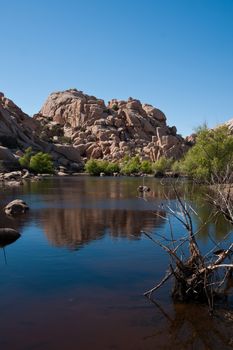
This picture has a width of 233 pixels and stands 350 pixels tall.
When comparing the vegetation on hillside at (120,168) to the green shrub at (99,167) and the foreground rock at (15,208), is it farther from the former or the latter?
the foreground rock at (15,208)

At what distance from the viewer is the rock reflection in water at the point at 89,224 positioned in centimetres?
2588

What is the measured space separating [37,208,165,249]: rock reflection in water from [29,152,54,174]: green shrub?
87208mm

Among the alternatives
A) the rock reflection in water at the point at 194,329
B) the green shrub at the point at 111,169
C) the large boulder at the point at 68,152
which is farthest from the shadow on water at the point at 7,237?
the large boulder at the point at 68,152

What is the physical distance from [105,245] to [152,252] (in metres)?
3.23

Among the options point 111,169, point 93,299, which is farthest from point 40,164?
point 93,299

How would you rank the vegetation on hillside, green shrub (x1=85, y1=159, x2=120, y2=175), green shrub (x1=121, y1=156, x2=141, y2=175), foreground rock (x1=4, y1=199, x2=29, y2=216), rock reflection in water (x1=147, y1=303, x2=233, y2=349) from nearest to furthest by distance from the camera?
rock reflection in water (x1=147, y1=303, x2=233, y2=349), foreground rock (x1=4, y1=199, x2=29, y2=216), green shrub (x1=85, y1=159, x2=120, y2=175), the vegetation on hillside, green shrub (x1=121, y1=156, x2=141, y2=175)

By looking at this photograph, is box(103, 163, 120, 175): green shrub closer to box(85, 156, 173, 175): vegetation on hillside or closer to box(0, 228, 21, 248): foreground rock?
box(85, 156, 173, 175): vegetation on hillside

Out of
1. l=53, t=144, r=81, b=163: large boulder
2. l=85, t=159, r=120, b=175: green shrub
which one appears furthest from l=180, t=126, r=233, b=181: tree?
l=53, t=144, r=81, b=163: large boulder

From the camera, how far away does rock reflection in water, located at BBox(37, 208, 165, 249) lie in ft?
84.9

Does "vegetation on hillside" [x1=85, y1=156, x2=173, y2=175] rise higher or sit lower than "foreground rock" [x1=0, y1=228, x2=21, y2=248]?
higher

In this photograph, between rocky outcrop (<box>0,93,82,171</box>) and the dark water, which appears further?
rocky outcrop (<box>0,93,82,171</box>)

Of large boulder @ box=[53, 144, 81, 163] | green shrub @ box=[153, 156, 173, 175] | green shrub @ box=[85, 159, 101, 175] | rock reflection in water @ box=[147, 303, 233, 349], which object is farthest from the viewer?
large boulder @ box=[53, 144, 81, 163]

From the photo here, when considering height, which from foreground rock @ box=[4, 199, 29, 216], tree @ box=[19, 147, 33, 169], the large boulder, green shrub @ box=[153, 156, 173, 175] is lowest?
foreground rock @ box=[4, 199, 29, 216]

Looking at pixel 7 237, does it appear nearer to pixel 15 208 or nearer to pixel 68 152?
pixel 15 208
